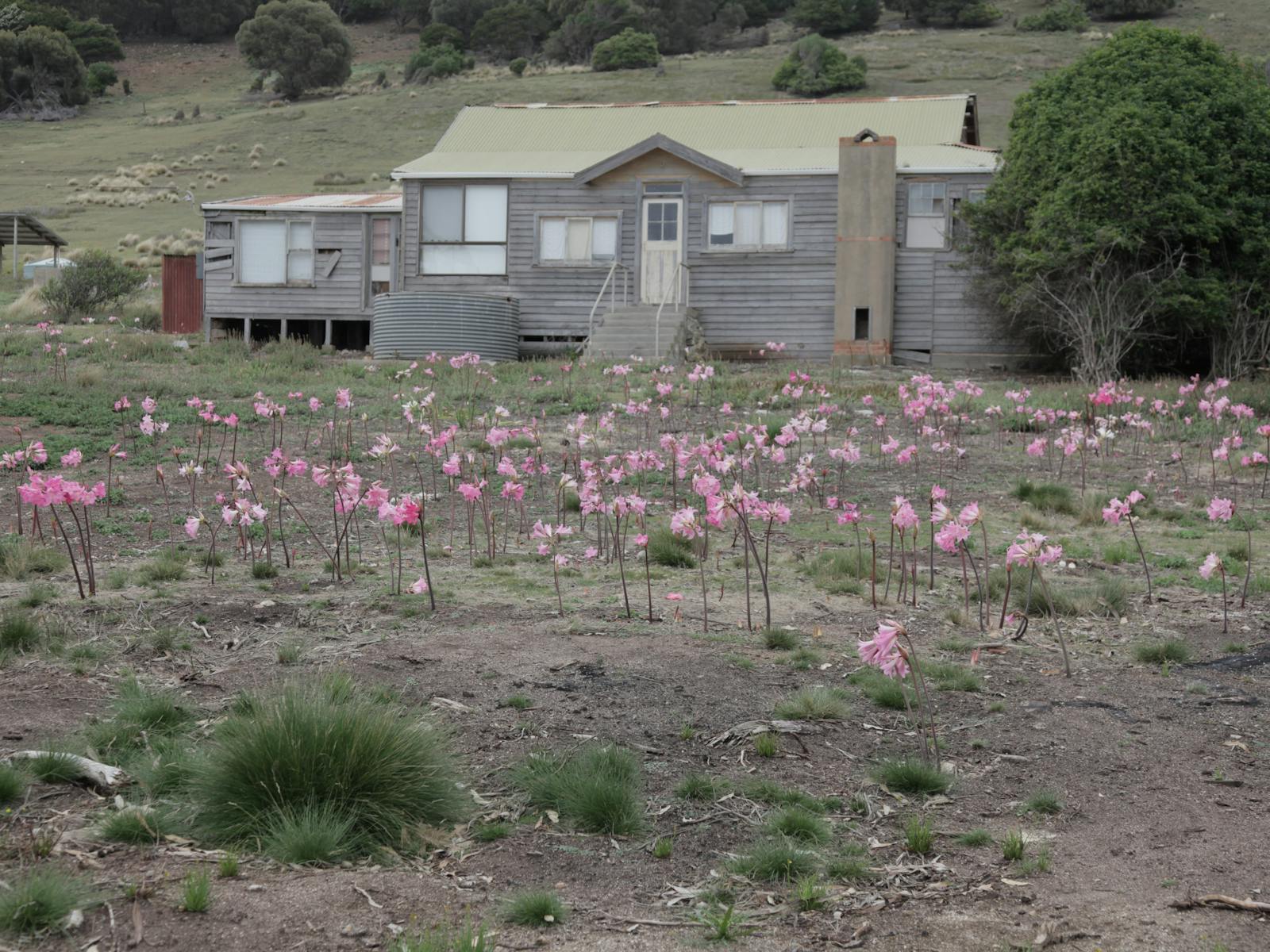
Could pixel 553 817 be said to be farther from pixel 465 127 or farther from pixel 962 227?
pixel 465 127

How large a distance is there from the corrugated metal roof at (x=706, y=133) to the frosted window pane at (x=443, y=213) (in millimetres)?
449

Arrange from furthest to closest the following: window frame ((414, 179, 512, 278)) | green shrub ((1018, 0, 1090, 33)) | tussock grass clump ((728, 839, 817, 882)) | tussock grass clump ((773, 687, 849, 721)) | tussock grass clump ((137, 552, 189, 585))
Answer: green shrub ((1018, 0, 1090, 33)) → window frame ((414, 179, 512, 278)) → tussock grass clump ((137, 552, 189, 585)) → tussock grass clump ((773, 687, 849, 721)) → tussock grass clump ((728, 839, 817, 882))

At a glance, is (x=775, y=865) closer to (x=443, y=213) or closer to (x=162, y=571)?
(x=162, y=571)

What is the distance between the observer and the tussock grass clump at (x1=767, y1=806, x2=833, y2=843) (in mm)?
4770

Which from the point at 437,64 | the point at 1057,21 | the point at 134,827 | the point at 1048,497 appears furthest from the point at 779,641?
the point at 1057,21

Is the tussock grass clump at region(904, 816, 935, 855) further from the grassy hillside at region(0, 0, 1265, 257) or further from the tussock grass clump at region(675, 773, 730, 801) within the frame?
the grassy hillside at region(0, 0, 1265, 257)

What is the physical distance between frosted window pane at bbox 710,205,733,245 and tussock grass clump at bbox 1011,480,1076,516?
1535 cm

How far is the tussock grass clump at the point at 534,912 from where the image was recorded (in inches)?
160

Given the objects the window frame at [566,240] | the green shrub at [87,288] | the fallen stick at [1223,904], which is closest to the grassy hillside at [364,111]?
the green shrub at [87,288]

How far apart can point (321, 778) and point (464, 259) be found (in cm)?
2415

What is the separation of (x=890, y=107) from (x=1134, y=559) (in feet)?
73.8

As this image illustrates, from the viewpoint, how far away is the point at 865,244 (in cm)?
2652

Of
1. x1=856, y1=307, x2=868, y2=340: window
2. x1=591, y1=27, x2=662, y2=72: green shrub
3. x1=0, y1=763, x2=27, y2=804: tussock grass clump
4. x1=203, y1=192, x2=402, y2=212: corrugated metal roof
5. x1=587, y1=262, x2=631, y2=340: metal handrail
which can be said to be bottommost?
x1=0, y1=763, x2=27, y2=804: tussock grass clump

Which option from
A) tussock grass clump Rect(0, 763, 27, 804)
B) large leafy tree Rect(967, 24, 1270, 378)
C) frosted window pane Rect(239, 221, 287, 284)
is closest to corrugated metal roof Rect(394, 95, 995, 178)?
frosted window pane Rect(239, 221, 287, 284)
